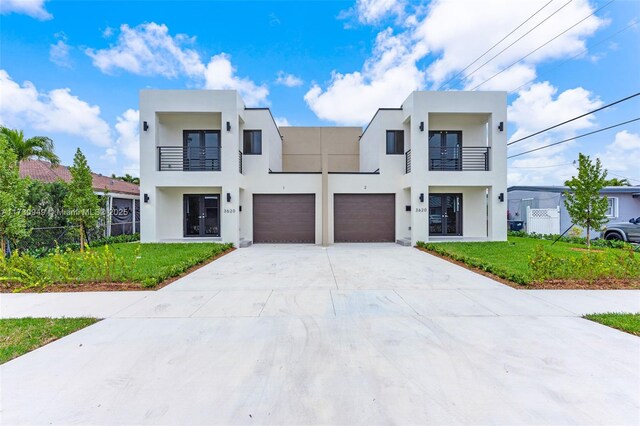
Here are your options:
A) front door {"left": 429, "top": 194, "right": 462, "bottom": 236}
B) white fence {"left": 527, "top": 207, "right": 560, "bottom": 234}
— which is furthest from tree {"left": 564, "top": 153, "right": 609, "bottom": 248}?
white fence {"left": 527, "top": 207, "right": 560, "bottom": 234}

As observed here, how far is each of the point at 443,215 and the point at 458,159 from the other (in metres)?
2.86

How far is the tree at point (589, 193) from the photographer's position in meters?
10.3

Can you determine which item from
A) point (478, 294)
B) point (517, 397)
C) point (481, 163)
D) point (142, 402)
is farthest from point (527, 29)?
point (142, 402)

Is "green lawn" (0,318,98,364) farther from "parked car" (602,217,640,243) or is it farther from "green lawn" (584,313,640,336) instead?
"parked car" (602,217,640,243)

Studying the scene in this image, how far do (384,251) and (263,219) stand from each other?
6.18 metres

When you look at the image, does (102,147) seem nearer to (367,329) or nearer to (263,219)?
(263,219)

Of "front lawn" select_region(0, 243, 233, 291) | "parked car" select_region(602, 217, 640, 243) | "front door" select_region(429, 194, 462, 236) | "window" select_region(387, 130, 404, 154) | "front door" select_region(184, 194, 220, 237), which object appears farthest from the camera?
"window" select_region(387, 130, 404, 154)

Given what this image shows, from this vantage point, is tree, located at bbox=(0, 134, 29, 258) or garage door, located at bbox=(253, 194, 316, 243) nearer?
tree, located at bbox=(0, 134, 29, 258)

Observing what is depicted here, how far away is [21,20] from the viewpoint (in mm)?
9367

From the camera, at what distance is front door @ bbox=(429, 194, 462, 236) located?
13.7m

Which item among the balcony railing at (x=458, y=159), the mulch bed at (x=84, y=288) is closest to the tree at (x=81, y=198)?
the mulch bed at (x=84, y=288)

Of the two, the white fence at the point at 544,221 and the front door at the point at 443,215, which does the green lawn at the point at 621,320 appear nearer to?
the front door at the point at 443,215

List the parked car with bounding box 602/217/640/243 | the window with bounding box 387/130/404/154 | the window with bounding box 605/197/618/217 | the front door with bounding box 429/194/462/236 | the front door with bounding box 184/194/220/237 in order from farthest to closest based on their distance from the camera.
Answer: the window with bounding box 605/197/618/217 < the window with bounding box 387/130/404/154 < the front door with bounding box 429/194/462/236 < the front door with bounding box 184/194/220/237 < the parked car with bounding box 602/217/640/243

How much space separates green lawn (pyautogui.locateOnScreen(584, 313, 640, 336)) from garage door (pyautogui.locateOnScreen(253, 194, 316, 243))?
1047 centimetres
